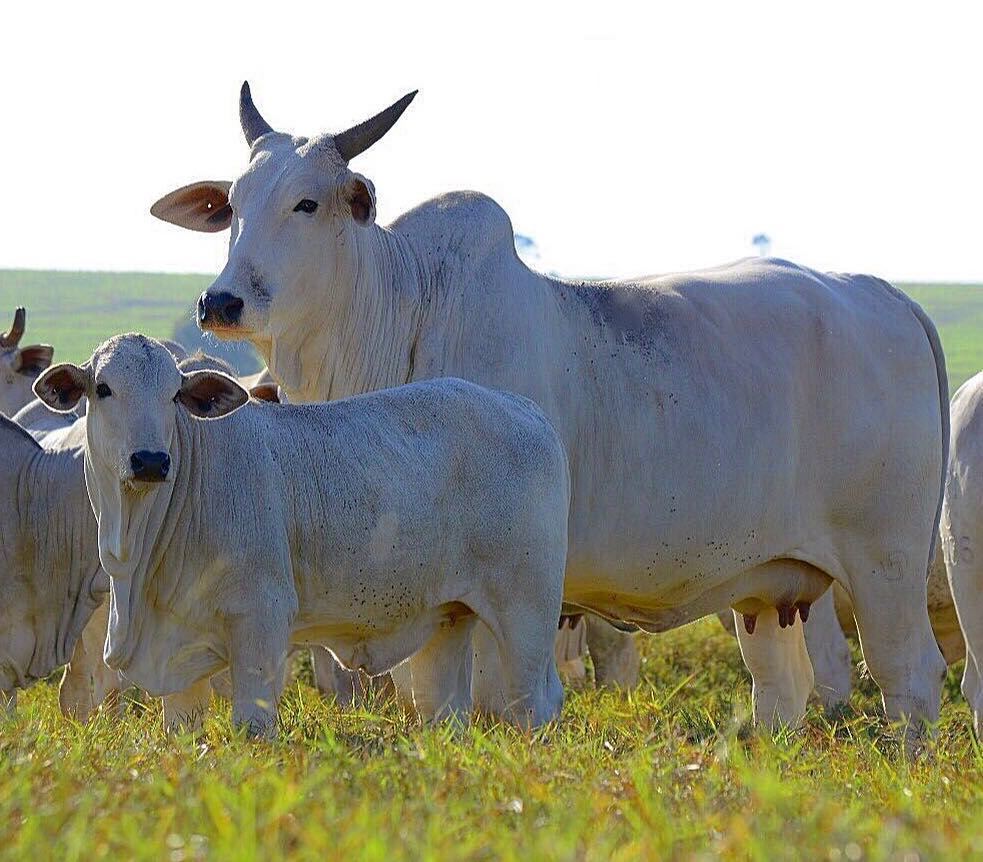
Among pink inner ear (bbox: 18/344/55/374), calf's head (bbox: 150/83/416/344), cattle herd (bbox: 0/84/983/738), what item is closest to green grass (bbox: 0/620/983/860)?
cattle herd (bbox: 0/84/983/738)

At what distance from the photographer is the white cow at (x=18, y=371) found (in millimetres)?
10922

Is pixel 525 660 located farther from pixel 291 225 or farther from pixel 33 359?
pixel 33 359

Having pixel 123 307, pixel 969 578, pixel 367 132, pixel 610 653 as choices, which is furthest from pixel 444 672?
pixel 123 307

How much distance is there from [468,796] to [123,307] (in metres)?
58.7

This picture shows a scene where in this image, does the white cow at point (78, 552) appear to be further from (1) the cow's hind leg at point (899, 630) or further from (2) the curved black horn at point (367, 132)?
(1) the cow's hind leg at point (899, 630)

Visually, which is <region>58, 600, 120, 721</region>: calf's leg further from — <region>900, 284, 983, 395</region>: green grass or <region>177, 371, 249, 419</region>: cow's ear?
<region>900, 284, 983, 395</region>: green grass

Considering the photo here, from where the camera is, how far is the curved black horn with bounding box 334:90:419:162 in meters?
6.69

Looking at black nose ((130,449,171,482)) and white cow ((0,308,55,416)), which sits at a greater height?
black nose ((130,449,171,482))

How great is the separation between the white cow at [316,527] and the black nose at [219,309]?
0.51 meters

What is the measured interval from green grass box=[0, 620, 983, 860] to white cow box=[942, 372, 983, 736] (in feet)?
7.69

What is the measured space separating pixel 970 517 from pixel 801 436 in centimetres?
99

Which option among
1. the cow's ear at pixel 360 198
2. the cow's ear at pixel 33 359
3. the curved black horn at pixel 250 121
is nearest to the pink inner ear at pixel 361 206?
the cow's ear at pixel 360 198

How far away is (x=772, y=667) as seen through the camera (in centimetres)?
797

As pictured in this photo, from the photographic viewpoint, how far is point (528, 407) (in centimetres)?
626
